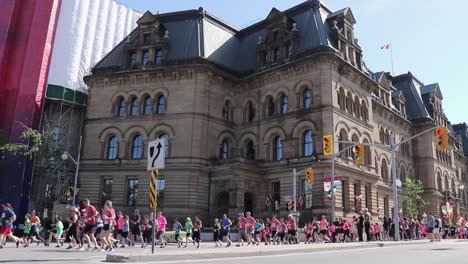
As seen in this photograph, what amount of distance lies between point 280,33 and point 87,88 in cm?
2173

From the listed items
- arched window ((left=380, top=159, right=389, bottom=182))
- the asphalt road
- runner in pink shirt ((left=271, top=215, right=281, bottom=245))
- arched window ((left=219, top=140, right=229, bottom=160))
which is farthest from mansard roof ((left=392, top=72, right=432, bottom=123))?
the asphalt road

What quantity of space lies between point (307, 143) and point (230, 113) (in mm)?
9139

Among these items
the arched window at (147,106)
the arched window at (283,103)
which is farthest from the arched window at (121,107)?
the arched window at (283,103)

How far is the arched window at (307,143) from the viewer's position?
120 ft

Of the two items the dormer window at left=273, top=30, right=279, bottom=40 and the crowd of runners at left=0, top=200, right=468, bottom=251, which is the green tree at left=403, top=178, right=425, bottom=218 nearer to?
the crowd of runners at left=0, top=200, right=468, bottom=251

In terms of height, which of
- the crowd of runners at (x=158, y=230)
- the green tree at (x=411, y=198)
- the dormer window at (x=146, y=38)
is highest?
the dormer window at (x=146, y=38)

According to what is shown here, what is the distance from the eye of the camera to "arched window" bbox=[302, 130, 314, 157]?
3661 cm

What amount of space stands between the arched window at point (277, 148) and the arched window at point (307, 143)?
236 cm

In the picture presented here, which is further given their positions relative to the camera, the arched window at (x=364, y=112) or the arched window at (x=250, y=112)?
the arched window at (x=250, y=112)

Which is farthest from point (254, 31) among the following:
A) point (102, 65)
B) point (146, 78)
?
point (102, 65)

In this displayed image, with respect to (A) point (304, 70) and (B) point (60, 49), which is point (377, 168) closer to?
(A) point (304, 70)

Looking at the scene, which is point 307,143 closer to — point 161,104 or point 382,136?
point 161,104

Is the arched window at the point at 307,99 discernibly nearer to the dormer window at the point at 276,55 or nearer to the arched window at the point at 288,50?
the arched window at the point at 288,50

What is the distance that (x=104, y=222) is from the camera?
16.3m
